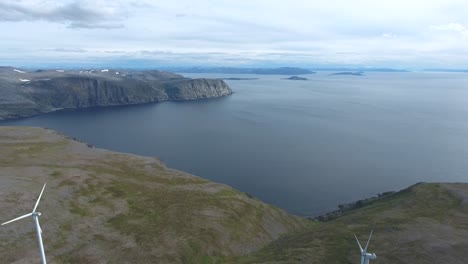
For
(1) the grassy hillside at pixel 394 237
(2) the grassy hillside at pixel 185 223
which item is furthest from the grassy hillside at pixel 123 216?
(1) the grassy hillside at pixel 394 237

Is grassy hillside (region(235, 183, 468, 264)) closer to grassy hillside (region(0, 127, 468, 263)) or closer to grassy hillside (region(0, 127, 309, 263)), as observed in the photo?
grassy hillside (region(0, 127, 468, 263))

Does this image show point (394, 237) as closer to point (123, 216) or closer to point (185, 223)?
point (185, 223)

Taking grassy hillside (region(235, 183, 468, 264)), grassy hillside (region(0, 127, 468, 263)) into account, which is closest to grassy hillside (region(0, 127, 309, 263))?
grassy hillside (region(0, 127, 468, 263))

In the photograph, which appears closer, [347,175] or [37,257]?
[37,257]

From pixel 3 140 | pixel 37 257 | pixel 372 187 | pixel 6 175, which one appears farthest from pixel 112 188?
pixel 372 187

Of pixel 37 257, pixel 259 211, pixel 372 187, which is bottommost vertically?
pixel 372 187

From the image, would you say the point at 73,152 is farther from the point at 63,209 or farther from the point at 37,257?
the point at 37,257

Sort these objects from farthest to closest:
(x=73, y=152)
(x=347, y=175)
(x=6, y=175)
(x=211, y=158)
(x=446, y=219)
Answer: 1. (x=211, y=158)
2. (x=347, y=175)
3. (x=73, y=152)
4. (x=6, y=175)
5. (x=446, y=219)
